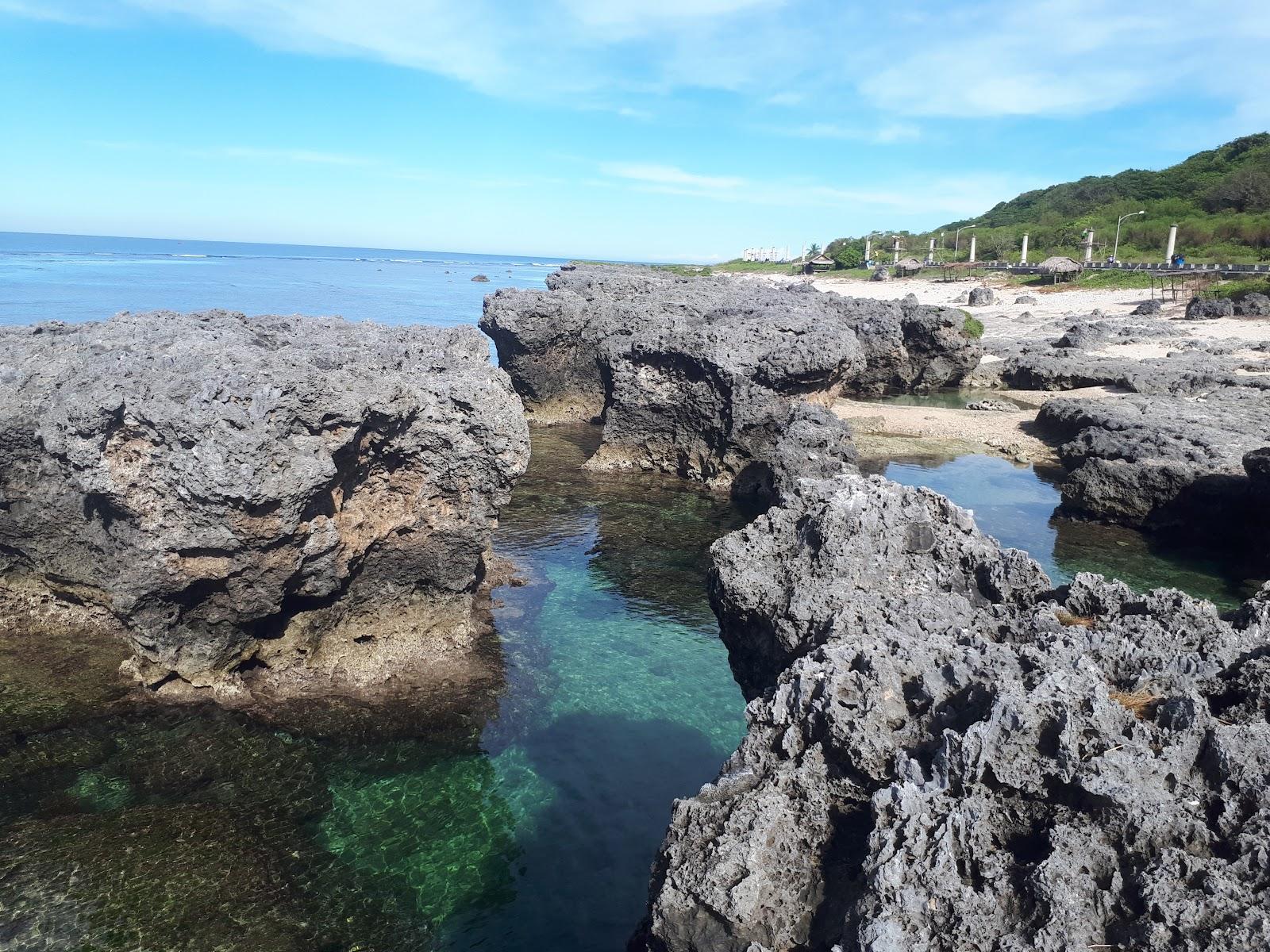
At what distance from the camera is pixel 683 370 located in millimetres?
21031

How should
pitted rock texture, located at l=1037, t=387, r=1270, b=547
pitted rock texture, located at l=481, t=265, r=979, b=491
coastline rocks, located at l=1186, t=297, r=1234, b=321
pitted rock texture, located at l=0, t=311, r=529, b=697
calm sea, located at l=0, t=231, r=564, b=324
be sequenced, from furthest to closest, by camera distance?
calm sea, located at l=0, t=231, r=564, b=324 < coastline rocks, located at l=1186, t=297, r=1234, b=321 < pitted rock texture, located at l=481, t=265, r=979, b=491 < pitted rock texture, located at l=1037, t=387, r=1270, b=547 < pitted rock texture, located at l=0, t=311, r=529, b=697

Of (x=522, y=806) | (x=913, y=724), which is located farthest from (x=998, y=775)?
(x=522, y=806)

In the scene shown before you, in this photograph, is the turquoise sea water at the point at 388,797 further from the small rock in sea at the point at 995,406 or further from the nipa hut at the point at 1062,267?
the nipa hut at the point at 1062,267

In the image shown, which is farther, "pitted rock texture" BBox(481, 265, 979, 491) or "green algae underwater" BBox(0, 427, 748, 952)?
"pitted rock texture" BBox(481, 265, 979, 491)

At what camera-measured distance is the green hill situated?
63562 mm

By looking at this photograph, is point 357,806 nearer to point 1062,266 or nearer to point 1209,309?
point 1209,309

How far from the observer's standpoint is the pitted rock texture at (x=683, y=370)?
66.5 ft

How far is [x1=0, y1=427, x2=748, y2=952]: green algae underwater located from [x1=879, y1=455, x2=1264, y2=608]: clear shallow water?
8026 millimetres

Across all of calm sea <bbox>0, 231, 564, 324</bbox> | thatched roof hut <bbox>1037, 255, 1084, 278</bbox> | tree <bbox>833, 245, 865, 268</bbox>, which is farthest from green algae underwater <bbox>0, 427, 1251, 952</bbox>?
tree <bbox>833, 245, 865, 268</bbox>

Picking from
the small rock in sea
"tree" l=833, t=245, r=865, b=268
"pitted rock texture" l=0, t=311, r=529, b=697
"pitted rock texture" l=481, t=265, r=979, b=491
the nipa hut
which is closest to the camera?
"pitted rock texture" l=0, t=311, r=529, b=697

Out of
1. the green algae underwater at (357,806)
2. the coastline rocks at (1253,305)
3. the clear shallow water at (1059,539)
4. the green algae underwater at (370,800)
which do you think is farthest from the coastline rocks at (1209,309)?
the green algae underwater at (357,806)

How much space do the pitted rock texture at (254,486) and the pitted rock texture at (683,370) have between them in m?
8.34

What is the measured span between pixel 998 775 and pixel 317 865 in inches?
250

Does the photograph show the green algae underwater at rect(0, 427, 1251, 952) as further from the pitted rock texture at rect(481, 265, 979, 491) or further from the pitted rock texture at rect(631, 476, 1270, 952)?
the pitted rock texture at rect(481, 265, 979, 491)
